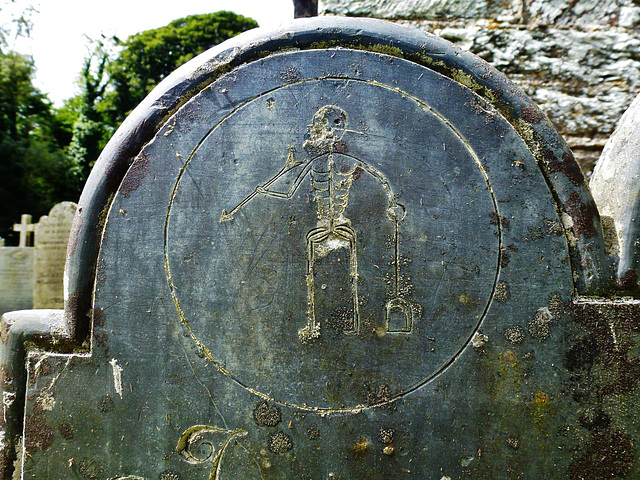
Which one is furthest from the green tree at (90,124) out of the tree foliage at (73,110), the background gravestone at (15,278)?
the background gravestone at (15,278)

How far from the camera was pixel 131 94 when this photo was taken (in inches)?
988

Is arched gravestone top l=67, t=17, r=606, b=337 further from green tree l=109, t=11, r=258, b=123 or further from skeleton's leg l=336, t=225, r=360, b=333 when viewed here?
green tree l=109, t=11, r=258, b=123

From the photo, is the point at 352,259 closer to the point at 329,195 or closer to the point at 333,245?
the point at 333,245

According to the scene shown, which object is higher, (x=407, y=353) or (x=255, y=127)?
(x=255, y=127)

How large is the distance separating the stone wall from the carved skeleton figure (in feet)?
3.58

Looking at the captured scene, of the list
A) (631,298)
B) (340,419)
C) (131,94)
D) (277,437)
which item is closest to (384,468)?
(340,419)

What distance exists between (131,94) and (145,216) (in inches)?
1024

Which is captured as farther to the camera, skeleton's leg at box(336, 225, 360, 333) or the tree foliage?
the tree foliage

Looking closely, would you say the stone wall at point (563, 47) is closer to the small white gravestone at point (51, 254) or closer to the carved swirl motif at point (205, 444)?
the carved swirl motif at point (205, 444)

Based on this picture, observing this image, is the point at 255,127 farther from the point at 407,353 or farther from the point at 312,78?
the point at 407,353

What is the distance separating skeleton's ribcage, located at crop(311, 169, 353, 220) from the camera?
1.43 m

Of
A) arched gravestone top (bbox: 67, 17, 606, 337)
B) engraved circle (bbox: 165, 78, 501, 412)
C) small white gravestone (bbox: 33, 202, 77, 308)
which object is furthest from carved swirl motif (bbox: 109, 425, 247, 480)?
small white gravestone (bbox: 33, 202, 77, 308)

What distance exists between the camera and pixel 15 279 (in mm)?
7219

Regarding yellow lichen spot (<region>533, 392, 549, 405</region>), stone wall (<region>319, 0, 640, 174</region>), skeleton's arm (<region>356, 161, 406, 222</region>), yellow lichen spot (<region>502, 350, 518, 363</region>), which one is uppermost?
stone wall (<region>319, 0, 640, 174</region>)
